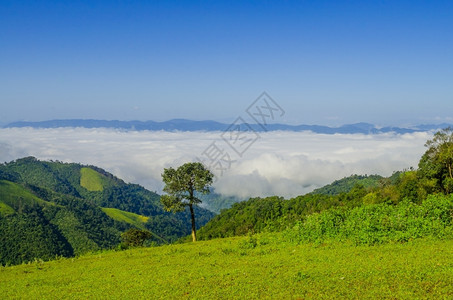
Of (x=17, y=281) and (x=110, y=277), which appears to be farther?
(x=17, y=281)

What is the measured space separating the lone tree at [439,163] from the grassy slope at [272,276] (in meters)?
47.7

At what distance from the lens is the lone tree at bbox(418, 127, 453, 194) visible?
197 feet

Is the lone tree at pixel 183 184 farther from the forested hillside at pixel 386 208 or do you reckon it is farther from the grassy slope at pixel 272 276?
the grassy slope at pixel 272 276

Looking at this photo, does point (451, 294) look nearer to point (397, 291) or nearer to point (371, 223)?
point (397, 291)

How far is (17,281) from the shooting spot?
22.4 m

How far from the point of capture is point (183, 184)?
4209 cm

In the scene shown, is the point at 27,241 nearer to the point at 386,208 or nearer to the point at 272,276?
the point at 386,208

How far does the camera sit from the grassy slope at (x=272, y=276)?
540 inches

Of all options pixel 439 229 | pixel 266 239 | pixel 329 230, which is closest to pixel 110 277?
pixel 266 239

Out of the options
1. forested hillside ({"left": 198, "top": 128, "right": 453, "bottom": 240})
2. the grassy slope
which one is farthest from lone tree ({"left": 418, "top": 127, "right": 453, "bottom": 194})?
the grassy slope

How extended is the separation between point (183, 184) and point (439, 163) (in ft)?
158

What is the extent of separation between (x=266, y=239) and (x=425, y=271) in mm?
13330

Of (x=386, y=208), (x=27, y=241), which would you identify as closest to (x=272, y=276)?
(x=386, y=208)

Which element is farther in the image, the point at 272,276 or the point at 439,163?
the point at 439,163
